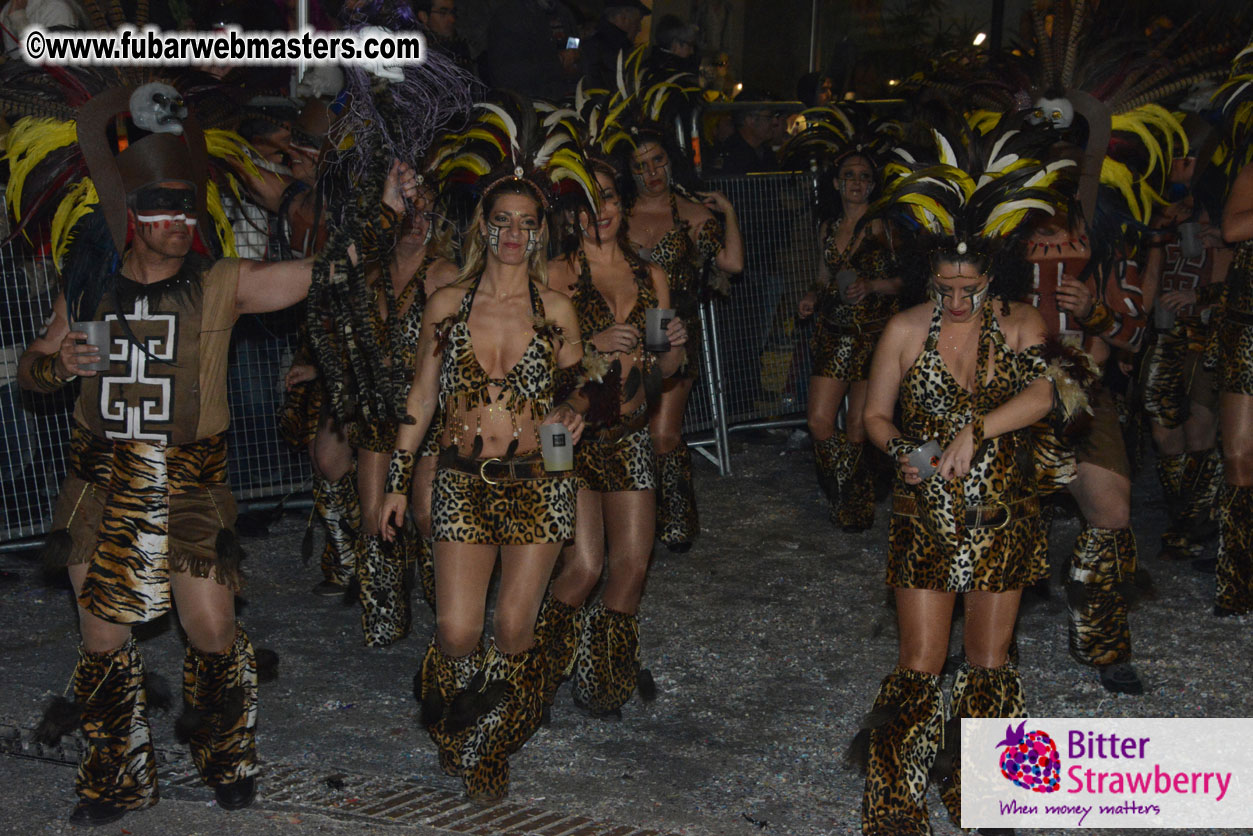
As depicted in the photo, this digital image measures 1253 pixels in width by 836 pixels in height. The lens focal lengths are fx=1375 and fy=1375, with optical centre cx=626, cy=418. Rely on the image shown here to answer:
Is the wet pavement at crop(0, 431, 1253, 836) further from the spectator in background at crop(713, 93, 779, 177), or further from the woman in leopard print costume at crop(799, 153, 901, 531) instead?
the spectator in background at crop(713, 93, 779, 177)

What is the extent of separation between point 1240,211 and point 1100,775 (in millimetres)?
3033

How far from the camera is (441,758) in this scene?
5.27 m

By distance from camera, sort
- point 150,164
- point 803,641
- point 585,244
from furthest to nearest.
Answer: point 803,641 → point 585,244 → point 150,164

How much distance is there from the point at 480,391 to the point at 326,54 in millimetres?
2826

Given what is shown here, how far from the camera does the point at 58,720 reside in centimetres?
490

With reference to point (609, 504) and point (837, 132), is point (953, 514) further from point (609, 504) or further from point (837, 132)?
point (837, 132)

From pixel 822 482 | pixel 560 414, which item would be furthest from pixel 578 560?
pixel 822 482

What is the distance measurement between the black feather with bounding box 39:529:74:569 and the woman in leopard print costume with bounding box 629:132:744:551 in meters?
3.52

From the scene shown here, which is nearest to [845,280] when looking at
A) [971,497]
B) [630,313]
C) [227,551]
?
[630,313]

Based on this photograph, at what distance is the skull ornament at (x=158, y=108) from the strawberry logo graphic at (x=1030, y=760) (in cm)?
361

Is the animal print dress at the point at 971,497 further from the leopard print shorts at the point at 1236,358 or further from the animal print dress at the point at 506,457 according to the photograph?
the leopard print shorts at the point at 1236,358

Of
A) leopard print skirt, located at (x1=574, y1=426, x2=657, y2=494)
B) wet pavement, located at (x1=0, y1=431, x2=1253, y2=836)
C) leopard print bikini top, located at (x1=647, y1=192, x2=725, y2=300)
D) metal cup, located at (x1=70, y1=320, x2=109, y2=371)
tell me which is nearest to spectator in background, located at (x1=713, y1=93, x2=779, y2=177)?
leopard print bikini top, located at (x1=647, y1=192, x2=725, y2=300)

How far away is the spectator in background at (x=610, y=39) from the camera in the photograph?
1044 centimetres

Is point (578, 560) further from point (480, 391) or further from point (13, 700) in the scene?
point (13, 700)
